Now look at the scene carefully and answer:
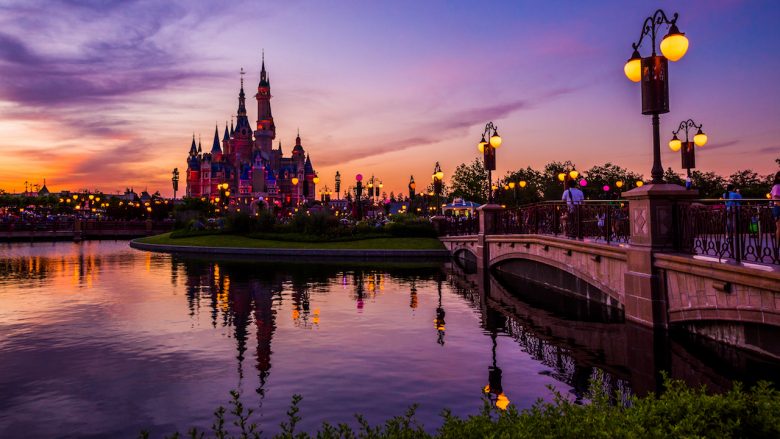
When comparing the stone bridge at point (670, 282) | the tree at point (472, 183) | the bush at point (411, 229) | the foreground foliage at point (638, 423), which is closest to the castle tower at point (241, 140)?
the tree at point (472, 183)

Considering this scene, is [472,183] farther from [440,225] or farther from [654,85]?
[654,85]

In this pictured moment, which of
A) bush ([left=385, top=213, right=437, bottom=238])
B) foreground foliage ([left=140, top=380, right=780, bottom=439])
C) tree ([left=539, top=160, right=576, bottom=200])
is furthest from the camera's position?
tree ([left=539, top=160, right=576, bottom=200])

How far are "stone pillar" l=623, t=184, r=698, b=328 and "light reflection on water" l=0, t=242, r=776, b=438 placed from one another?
0.66 metres

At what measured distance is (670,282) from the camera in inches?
483

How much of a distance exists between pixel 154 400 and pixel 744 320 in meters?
10.3

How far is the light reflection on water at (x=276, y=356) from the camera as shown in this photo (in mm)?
8641

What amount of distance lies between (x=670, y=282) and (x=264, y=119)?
17192 centimetres

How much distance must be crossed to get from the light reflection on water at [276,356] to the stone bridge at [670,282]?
873mm

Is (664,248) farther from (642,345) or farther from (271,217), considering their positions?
(271,217)

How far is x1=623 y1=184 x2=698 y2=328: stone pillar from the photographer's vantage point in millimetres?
12656

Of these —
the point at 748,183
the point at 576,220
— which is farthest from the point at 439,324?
the point at 748,183

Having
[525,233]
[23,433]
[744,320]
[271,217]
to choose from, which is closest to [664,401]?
[744,320]

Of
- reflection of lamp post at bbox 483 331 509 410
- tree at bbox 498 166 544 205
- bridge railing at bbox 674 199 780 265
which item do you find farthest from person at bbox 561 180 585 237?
tree at bbox 498 166 544 205

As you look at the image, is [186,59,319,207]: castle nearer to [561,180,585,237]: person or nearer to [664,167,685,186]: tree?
[664,167,685,186]: tree
